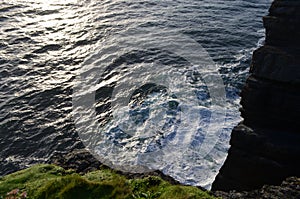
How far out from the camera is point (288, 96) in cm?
2017

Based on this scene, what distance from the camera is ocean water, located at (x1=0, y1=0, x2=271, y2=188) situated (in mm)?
27156

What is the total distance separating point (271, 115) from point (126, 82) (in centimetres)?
1814

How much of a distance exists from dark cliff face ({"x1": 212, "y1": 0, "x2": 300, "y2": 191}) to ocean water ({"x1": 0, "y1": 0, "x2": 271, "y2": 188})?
3.58 metres

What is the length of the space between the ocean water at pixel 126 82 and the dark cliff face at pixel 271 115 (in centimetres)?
358

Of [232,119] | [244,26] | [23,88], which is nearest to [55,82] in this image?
[23,88]

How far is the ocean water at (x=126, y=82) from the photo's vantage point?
89.1 ft

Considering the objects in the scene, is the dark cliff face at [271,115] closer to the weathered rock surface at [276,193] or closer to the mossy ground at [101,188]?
the weathered rock surface at [276,193]

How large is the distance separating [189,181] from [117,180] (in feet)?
32.6

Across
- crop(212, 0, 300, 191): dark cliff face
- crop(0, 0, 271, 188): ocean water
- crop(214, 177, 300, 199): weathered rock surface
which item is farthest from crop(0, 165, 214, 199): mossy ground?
crop(212, 0, 300, 191): dark cliff face

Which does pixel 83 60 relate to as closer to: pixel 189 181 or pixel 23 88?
pixel 23 88

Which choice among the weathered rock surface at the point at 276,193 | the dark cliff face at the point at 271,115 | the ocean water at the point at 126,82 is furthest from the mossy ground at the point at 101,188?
the dark cliff face at the point at 271,115

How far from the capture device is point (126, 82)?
119 ft

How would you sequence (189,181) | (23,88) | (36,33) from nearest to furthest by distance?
(189,181) < (23,88) < (36,33)

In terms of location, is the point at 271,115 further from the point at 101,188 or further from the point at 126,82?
the point at 126,82
